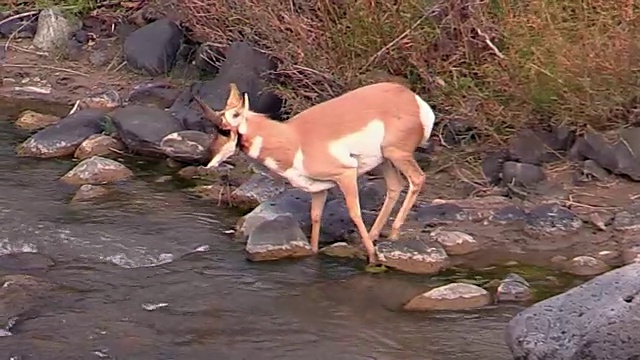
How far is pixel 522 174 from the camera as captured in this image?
28.9 ft

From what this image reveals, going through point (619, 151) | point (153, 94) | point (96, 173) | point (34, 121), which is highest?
point (619, 151)

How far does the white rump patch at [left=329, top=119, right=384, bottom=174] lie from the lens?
7.62 m

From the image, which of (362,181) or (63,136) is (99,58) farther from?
(362,181)

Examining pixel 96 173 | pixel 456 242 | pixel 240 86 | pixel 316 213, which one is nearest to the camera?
pixel 316 213

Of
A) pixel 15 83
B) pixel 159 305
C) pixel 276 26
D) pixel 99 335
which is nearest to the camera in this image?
pixel 99 335

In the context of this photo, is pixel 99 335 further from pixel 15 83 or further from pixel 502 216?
pixel 15 83

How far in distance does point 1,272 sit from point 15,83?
5.48 m

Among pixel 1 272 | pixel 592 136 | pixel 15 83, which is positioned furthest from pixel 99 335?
pixel 15 83

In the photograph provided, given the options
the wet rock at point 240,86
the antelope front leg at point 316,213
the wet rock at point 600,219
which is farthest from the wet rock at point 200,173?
the wet rock at point 600,219

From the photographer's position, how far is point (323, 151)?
7594 mm

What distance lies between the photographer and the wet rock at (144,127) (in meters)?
10.2

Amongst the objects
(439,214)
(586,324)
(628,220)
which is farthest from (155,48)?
(586,324)

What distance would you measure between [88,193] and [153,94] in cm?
270

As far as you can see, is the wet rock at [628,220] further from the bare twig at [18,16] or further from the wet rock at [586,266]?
the bare twig at [18,16]
